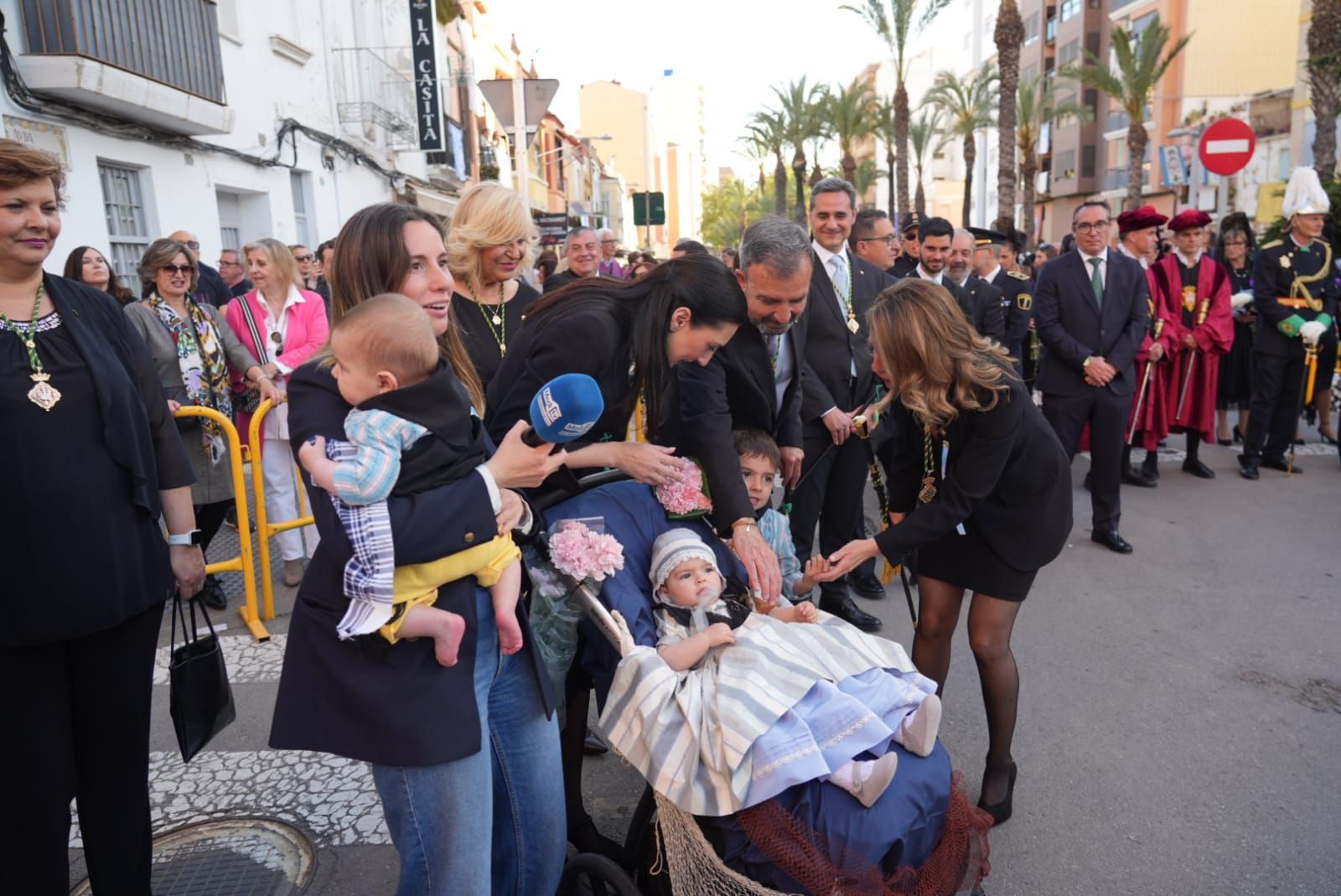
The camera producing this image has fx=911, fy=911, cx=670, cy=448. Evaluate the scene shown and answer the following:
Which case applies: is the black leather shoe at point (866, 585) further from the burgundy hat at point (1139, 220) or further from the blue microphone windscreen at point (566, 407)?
the blue microphone windscreen at point (566, 407)

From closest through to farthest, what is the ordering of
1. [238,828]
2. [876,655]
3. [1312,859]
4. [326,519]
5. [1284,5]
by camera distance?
[326,519] < [876,655] < [1312,859] < [238,828] < [1284,5]

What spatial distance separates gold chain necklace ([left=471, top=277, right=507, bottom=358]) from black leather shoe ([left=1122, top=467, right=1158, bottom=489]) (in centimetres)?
630

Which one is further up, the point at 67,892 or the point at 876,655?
the point at 876,655

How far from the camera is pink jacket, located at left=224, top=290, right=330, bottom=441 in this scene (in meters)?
5.89

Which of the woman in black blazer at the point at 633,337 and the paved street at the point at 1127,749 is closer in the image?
the woman in black blazer at the point at 633,337

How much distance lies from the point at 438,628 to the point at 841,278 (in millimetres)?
4006

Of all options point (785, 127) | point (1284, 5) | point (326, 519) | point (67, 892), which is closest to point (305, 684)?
point (326, 519)

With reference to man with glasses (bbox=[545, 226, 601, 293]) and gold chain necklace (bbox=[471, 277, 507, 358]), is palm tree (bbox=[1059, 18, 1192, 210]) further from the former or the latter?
gold chain necklace (bbox=[471, 277, 507, 358])

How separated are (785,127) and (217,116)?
105 ft

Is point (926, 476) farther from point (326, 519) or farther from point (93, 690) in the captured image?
point (93, 690)

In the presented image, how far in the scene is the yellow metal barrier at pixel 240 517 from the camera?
195 inches

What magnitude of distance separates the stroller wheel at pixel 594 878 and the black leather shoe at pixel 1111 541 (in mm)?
4915

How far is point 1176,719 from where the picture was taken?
4.04 metres

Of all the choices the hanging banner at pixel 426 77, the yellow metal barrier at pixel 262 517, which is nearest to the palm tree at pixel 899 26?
the hanging banner at pixel 426 77
